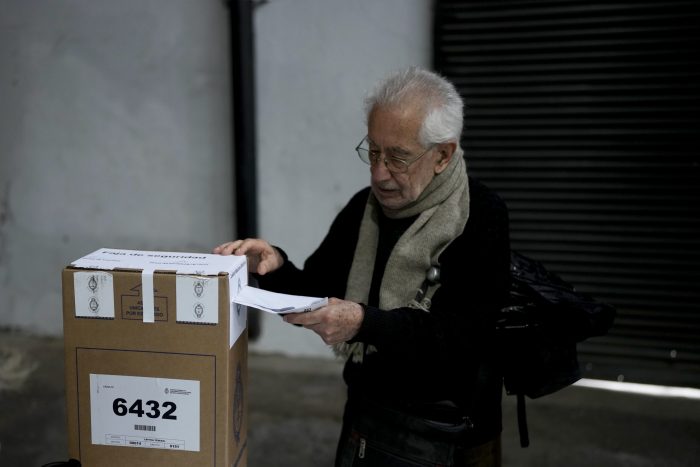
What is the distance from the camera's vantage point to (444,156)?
1881mm

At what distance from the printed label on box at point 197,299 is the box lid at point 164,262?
0.02 m

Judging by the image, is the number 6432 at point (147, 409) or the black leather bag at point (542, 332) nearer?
the number 6432 at point (147, 409)

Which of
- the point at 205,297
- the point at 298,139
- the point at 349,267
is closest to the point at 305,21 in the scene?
the point at 298,139

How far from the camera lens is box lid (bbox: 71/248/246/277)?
1551mm

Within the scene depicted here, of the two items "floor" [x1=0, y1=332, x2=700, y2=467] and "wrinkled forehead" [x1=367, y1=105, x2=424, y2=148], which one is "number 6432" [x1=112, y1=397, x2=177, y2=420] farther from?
"floor" [x1=0, y1=332, x2=700, y2=467]

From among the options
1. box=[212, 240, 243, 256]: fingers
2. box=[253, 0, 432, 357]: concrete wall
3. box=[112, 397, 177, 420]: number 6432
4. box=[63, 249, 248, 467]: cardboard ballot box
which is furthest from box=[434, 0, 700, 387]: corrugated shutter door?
box=[112, 397, 177, 420]: number 6432

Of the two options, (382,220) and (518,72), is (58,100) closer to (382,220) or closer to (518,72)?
(518,72)

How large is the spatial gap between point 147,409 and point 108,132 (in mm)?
3214

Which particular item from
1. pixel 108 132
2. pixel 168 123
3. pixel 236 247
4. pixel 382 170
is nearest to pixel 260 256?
pixel 236 247

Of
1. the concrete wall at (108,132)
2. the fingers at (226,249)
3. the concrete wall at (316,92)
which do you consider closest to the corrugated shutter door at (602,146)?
the concrete wall at (316,92)

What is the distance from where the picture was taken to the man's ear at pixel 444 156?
1.86 m

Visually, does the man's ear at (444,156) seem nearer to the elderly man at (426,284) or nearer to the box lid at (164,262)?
the elderly man at (426,284)

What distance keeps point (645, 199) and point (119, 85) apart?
2.99 metres

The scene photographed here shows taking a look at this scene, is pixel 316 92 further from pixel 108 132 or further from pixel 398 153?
pixel 398 153
